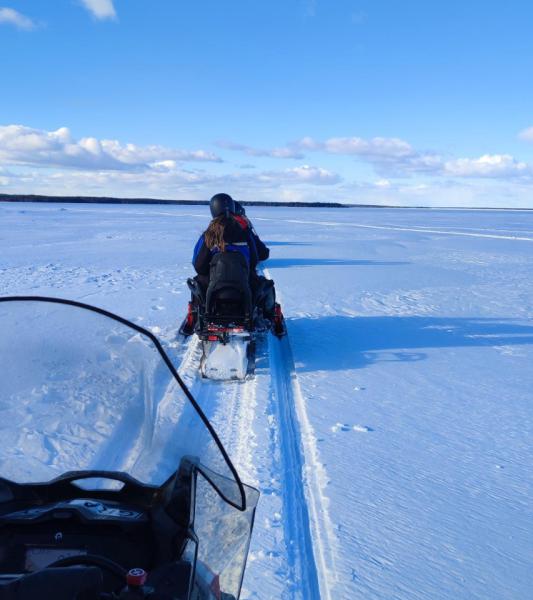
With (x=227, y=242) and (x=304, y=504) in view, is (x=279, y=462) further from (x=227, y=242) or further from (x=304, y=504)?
(x=227, y=242)

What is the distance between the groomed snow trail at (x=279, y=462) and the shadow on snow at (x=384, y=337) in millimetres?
559

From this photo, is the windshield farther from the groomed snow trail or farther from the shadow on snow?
the shadow on snow

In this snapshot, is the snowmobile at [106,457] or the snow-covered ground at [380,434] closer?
the snowmobile at [106,457]

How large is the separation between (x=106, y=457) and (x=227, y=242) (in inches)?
147

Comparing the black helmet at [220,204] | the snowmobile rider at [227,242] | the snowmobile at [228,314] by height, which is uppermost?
the black helmet at [220,204]

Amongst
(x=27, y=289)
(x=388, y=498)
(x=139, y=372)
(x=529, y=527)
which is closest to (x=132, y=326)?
(x=139, y=372)

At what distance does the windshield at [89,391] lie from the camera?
171cm

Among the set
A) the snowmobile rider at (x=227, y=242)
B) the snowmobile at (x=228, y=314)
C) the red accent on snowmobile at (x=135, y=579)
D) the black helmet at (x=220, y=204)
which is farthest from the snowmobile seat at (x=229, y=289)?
the red accent on snowmobile at (x=135, y=579)

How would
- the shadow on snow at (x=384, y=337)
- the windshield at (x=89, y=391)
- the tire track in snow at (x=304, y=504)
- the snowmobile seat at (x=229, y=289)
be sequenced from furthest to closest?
the shadow on snow at (x=384, y=337), the snowmobile seat at (x=229, y=289), the tire track in snow at (x=304, y=504), the windshield at (x=89, y=391)

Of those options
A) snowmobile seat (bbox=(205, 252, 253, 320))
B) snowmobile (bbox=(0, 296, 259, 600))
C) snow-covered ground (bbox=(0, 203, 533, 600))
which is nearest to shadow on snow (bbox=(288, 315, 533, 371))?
snow-covered ground (bbox=(0, 203, 533, 600))

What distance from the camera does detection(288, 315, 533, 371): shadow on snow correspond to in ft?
18.1

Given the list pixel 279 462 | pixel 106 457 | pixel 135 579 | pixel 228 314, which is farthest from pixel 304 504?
pixel 228 314

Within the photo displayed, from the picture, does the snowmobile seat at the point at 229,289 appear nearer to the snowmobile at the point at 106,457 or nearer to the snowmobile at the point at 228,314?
the snowmobile at the point at 228,314

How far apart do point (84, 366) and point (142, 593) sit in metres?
0.79
